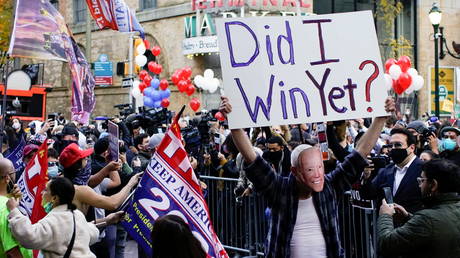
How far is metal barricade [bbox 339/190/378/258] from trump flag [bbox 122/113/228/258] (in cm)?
204

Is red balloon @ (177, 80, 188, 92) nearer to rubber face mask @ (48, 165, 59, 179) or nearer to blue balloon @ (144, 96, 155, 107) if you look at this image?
blue balloon @ (144, 96, 155, 107)

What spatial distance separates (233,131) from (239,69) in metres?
0.45

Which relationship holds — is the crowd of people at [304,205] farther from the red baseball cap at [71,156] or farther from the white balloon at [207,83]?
the white balloon at [207,83]

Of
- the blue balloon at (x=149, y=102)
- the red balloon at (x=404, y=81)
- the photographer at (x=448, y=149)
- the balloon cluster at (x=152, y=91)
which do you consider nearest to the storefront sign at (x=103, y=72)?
the balloon cluster at (x=152, y=91)

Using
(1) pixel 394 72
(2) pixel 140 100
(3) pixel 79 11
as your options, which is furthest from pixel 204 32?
(3) pixel 79 11

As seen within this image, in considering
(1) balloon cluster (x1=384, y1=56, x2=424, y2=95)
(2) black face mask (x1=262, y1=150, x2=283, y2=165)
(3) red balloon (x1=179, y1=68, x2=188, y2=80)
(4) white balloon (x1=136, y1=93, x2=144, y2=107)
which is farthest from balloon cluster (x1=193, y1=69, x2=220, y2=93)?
(2) black face mask (x1=262, y1=150, x2=283, y2=165)

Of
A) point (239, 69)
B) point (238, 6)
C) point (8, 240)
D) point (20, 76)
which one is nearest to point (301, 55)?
point (239, 69)

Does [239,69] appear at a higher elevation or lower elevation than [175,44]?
lower

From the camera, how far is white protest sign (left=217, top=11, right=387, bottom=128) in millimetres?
4910

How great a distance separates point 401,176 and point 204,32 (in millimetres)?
20775

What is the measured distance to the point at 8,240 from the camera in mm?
5137

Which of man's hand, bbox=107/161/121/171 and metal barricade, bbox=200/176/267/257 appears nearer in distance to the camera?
man's hand, bbox=107/161/121/171

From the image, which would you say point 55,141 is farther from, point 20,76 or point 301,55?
point 20,76

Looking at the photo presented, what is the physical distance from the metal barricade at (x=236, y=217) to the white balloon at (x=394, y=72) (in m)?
10.4
